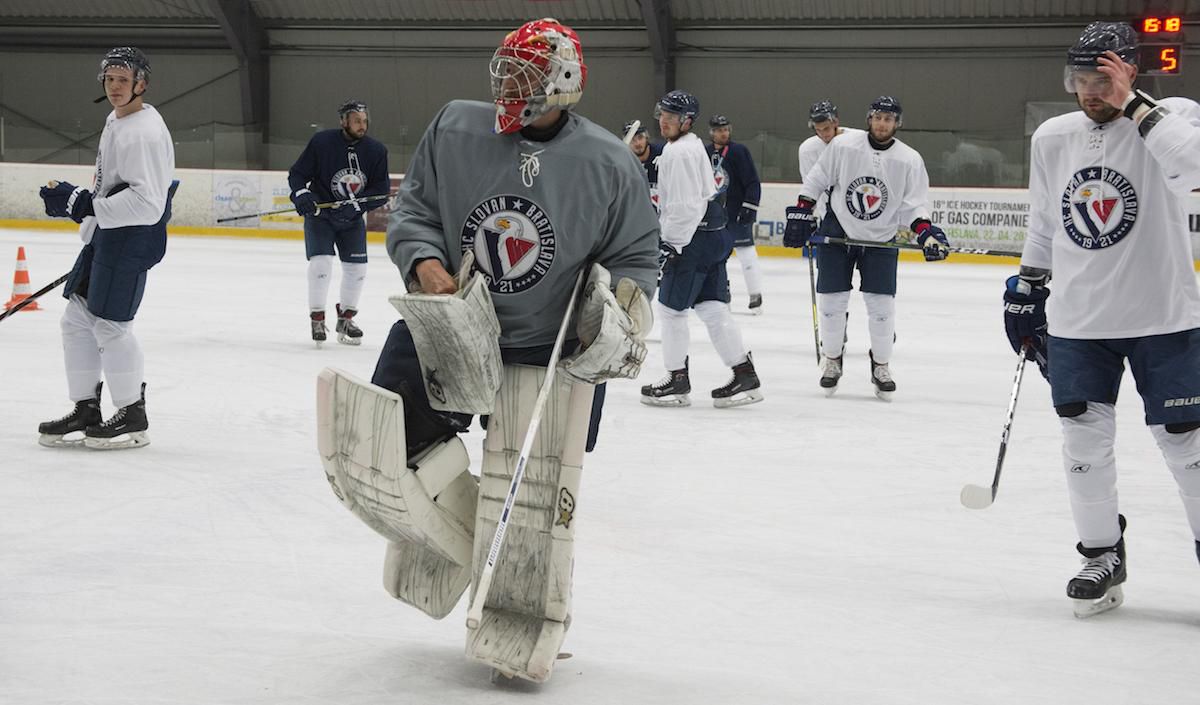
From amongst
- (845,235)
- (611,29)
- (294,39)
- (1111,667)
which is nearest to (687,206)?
(845,235)

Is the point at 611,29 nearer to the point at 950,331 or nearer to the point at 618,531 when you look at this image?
the point at 950,331

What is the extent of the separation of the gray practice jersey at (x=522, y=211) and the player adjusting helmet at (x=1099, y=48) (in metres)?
1.10

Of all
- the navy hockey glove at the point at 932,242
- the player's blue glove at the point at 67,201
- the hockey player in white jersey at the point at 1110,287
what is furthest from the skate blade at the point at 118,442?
the navy hockey glove at the point at 932,242

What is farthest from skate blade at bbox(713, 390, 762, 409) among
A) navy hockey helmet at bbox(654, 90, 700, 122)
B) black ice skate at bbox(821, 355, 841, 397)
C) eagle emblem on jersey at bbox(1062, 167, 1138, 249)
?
eagle emblem on jersey at bbox(1062, 167, 1138, 249)

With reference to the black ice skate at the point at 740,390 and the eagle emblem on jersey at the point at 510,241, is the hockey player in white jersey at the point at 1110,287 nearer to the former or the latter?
the eagle emblem on jersey at the point at 510,241

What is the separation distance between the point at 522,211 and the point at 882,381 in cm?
419

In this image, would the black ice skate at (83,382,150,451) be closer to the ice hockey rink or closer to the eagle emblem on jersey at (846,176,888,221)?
the ice hockey rink

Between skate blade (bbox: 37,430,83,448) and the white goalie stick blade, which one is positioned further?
skate blade (bbox: 37,430,83,448)

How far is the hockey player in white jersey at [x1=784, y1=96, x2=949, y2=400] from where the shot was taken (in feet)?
21.0

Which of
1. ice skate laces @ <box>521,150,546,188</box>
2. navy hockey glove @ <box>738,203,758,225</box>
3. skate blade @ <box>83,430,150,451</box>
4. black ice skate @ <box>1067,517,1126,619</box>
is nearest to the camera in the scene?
ice skate laces @ <box>521,150,546,188</box>

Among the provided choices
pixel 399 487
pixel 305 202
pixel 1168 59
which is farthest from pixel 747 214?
pixel 399 487

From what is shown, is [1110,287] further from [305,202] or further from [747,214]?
[747,214]

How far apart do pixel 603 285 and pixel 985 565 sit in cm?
166

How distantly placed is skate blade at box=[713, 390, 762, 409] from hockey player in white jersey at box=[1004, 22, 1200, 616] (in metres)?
2.89
